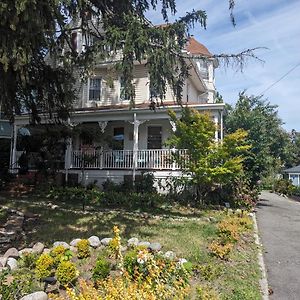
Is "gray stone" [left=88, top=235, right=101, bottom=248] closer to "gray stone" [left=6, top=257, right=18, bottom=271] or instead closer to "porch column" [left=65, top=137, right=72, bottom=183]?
"gray stone" [left=6, top=257, right=18, bottom=271]

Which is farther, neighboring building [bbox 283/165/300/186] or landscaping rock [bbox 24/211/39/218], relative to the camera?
neighboring building [bbox 283/165/300/186]

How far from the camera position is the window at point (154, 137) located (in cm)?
1939

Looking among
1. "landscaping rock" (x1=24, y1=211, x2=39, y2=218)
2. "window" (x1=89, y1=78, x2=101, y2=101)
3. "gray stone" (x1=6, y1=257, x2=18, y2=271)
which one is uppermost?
"window" (x1=89, y1=78, x2=101, y2=101)

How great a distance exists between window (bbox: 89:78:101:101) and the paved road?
12.1 meters

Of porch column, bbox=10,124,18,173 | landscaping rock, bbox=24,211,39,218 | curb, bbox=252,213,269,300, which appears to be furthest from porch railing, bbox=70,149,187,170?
curb, bbox=252,213,269,300

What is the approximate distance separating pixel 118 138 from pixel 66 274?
15.1 metres

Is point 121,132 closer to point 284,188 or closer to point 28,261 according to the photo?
point 28,261

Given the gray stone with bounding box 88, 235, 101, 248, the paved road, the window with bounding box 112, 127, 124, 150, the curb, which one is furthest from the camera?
the window with bounding box 112, 127, 124, 150

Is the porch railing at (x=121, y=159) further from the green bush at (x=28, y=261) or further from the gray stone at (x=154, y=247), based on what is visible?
the green bush at (x=28, y=261)

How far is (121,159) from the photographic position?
59.5ft

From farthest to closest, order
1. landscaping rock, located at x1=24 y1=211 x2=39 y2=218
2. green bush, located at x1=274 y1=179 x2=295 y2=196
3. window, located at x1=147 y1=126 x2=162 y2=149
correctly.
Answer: green bush, located at x1=274 y1=179 x2=295 y2=196, window, located at x1=147 y1=126 x2=162 y2=149, landscaping rock, located at x1=24 y1=211 x2=39 y2=218

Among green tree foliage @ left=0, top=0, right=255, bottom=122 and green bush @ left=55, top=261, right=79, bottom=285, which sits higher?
green tree foliage @ left=0, top=0, right=255, bottom=122

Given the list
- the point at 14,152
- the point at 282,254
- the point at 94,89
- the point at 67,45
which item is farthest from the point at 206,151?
the point at 14,152

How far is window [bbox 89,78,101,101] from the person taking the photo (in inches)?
826
